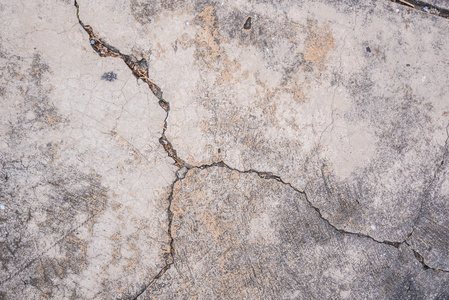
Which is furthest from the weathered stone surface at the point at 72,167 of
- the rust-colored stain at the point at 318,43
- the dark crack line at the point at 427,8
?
the dark crack line at the point at 427,8

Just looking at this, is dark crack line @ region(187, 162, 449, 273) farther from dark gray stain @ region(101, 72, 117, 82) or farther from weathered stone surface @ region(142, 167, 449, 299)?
dark gray stain @ region(101, 72, 117, 82)

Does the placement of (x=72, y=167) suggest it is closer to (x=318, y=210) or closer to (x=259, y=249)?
(x=259, y=249)

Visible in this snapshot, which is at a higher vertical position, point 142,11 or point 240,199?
point 142,11

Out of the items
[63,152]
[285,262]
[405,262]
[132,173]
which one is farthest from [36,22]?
[405,262]

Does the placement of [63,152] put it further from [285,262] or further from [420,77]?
[420,77]

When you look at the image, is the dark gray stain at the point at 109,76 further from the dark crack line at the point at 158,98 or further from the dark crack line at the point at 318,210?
the dark crack line at the point at 318,210

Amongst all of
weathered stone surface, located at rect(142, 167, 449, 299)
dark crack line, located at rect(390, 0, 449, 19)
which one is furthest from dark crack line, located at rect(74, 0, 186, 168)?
dark crack line, located at rect(390, 0, 449, 19)

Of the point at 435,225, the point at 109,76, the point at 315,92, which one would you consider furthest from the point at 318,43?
the point at 435,225

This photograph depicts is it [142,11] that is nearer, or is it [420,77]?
[142,11]
